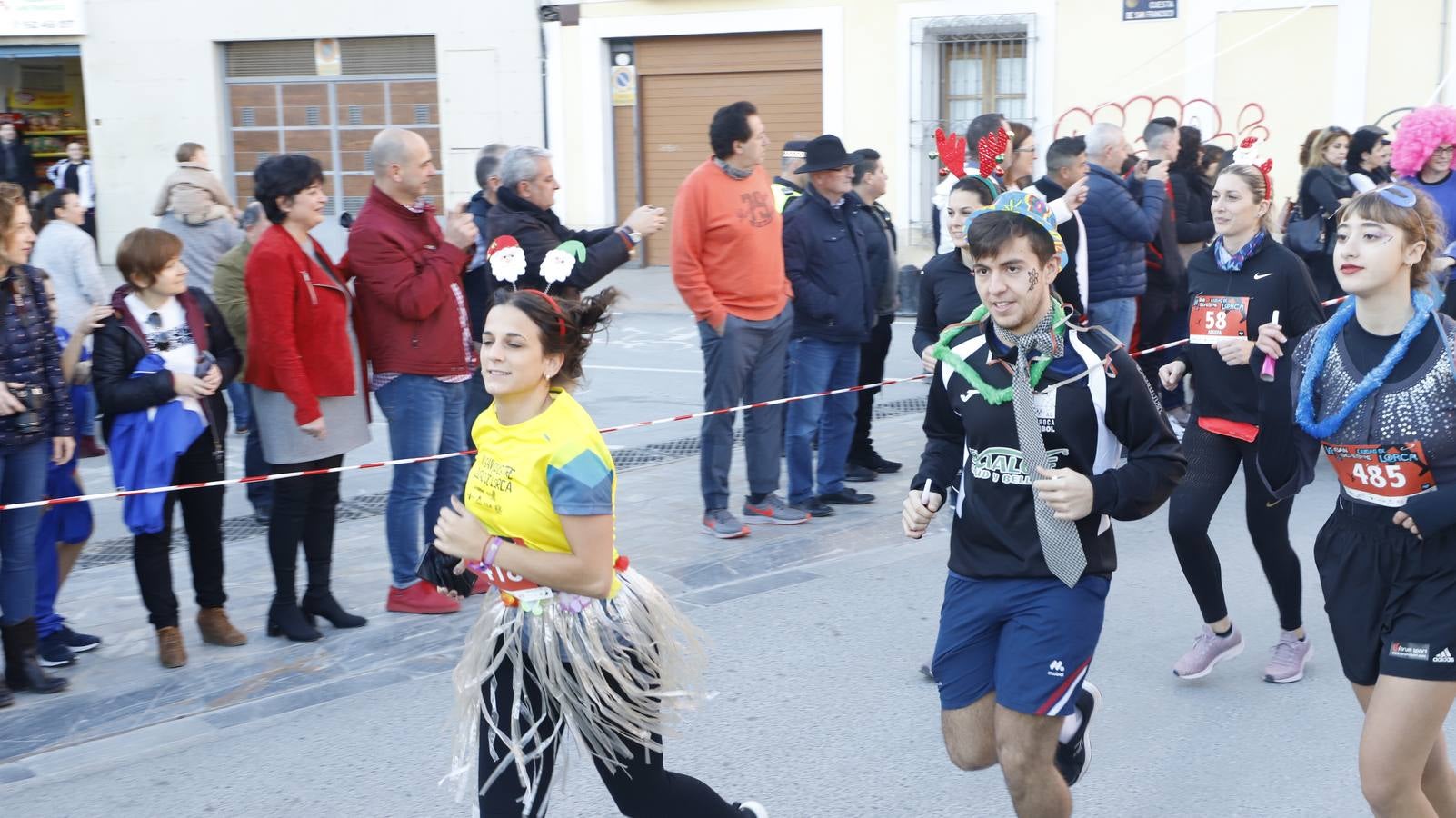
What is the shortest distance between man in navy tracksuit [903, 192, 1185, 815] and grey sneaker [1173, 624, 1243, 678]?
6.03 feet

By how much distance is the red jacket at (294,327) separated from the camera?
18.6 feet

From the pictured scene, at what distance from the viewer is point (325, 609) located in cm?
598

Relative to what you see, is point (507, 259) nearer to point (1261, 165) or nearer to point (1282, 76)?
point (1261, 165)

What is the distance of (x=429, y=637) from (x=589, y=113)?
1349 centimetres

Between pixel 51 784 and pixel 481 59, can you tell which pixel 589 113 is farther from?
pixel 51 784

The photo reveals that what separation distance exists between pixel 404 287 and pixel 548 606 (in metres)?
2.89

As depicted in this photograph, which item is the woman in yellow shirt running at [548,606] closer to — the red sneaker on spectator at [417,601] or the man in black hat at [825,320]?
the red sneaker on spectator at [417,601]

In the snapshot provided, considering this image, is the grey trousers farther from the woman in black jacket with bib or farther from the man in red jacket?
the woman in black jacket with bib

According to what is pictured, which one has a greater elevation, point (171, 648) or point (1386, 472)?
point (1386, 472)

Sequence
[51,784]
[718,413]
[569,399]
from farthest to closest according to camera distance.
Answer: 1. [718,413]
2. [51,784]
3. [569,399]

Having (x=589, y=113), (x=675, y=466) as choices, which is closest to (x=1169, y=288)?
(x=675, y=466)

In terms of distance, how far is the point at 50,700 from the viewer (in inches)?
206

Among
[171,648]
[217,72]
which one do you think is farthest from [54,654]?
[217,72]

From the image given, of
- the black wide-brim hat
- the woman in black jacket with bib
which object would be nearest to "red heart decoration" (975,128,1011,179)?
the woman in black jacket with bib
